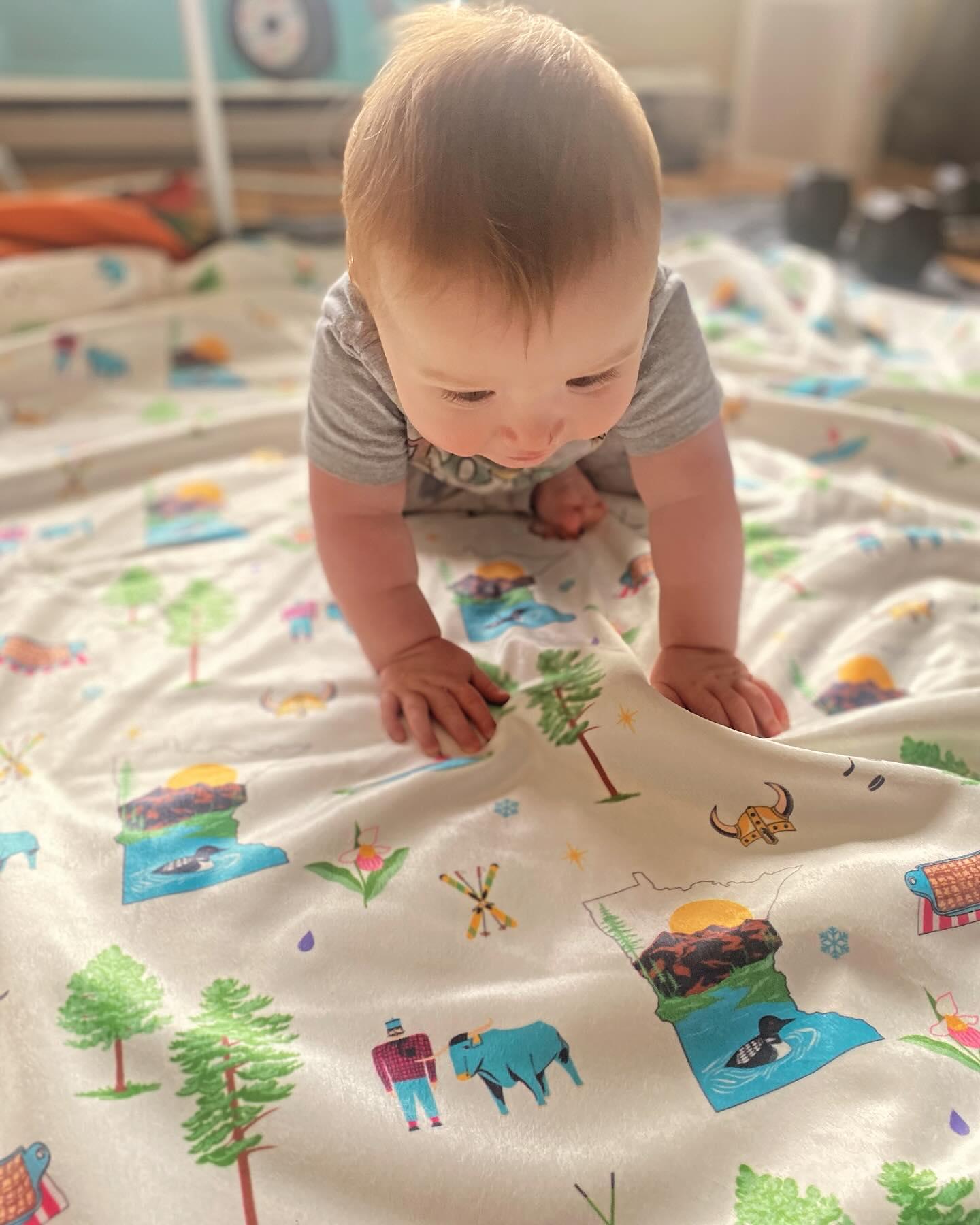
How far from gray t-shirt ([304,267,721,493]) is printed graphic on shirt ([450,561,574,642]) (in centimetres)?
12

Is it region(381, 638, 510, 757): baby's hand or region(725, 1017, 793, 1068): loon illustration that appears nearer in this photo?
region(725, 1017, 793, 1068): loon illustration

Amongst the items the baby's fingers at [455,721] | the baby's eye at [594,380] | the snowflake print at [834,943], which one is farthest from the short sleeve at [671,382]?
the snowflake print at [834,943]

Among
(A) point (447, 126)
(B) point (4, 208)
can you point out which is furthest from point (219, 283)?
(A) point (447, 126)

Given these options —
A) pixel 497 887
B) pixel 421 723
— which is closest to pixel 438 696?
pixel 421 723

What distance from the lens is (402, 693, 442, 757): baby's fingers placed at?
62 cm

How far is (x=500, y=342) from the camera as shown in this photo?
0.46 metres

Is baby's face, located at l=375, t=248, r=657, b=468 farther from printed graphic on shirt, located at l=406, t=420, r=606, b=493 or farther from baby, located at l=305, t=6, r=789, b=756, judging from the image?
printed graphic on shirt, located at l=406, t=420, r=606, b=493

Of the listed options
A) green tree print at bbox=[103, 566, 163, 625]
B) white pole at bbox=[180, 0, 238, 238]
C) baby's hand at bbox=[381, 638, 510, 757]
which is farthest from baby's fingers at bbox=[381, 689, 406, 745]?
white pole at bbox=[180, 0, 238, 238]

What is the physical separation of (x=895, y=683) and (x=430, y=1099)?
1.33 ft

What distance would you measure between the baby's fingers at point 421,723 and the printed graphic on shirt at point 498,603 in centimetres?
8

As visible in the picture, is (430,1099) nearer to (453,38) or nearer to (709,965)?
(709,965)

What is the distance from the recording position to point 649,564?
2.40 ft

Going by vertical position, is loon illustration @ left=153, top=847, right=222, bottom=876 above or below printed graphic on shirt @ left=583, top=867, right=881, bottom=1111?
below

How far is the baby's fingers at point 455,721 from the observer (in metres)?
0.62
